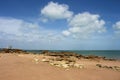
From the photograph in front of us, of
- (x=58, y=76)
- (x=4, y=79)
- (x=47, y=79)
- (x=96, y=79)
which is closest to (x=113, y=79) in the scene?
(x=96, y=79)

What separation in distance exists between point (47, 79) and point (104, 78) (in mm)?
3563

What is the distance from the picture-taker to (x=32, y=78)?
29.8 ft

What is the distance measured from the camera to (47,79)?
916 centimetres

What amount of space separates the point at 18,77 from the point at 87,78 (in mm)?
3841

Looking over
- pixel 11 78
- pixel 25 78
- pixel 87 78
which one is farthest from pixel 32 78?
pixel 87 78

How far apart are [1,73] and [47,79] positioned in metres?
2.60

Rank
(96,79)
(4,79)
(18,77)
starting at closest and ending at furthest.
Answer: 1. (4,79)
2. (18,77)
3. (96,79)

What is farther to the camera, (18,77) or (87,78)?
(87,78)

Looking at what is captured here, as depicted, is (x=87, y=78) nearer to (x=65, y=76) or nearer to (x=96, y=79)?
(x=96, y=79)

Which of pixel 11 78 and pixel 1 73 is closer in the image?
pixel 11 78

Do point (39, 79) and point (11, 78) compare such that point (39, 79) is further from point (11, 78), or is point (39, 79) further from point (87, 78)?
point (87, 78)

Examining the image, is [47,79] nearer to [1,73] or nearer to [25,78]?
[25,78]

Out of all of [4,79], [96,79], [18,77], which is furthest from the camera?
[96,79]

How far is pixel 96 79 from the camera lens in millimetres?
9953
